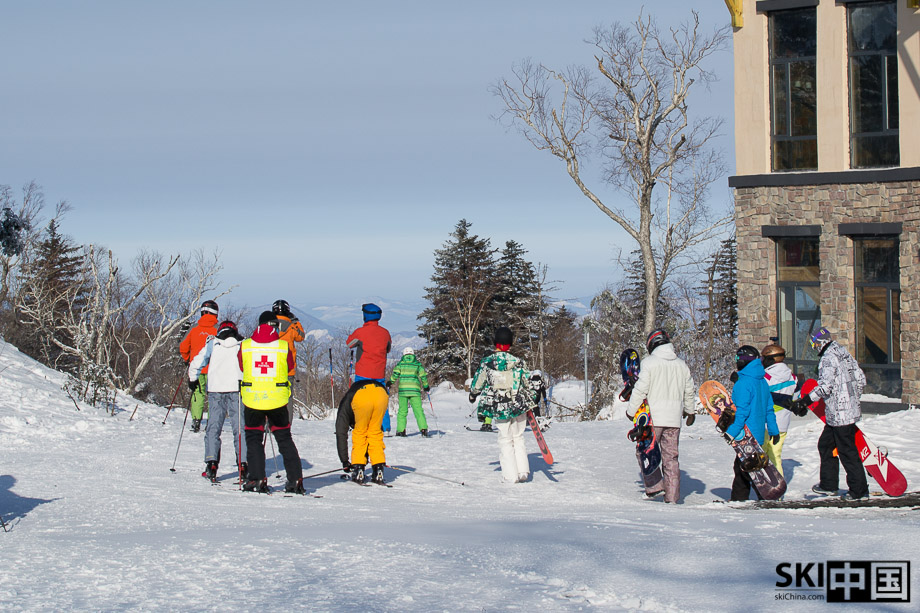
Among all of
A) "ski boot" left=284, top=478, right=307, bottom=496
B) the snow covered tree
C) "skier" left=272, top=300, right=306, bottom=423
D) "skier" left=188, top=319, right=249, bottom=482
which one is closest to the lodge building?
"skier" left=272, top=300, right=306, bottom=423

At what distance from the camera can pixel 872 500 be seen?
30.3 ft

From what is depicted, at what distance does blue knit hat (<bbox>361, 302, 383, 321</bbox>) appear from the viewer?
10711 mm

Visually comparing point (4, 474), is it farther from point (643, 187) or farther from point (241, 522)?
point (643, 187)

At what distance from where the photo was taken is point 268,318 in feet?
34.1

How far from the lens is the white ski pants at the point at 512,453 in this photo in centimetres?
1111

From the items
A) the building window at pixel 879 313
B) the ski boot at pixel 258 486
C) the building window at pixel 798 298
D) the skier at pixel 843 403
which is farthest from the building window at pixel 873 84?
the ski boot at pixel 258 486

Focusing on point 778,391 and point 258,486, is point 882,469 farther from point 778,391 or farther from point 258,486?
point 258,486

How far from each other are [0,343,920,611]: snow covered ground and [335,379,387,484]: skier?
0.36 meters

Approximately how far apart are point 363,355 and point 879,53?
13.2m

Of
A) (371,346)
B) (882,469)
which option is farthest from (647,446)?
(371,346)

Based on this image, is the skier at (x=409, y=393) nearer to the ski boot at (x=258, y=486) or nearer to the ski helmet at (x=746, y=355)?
the ski boot at (x=258, y=486)

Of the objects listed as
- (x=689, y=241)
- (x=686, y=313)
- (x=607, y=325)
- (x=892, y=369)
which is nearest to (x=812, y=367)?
(x=892, y=369)

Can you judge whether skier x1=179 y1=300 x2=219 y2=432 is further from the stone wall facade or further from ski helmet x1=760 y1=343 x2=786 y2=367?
the stone wall facade

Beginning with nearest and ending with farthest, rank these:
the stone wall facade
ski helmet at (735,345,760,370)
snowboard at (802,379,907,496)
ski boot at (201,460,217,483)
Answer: snowboard at (802,379,907,496)
ski helmet at (735,345,760,370)
ski boot at (201,460,217,483)
the stone wall facade
